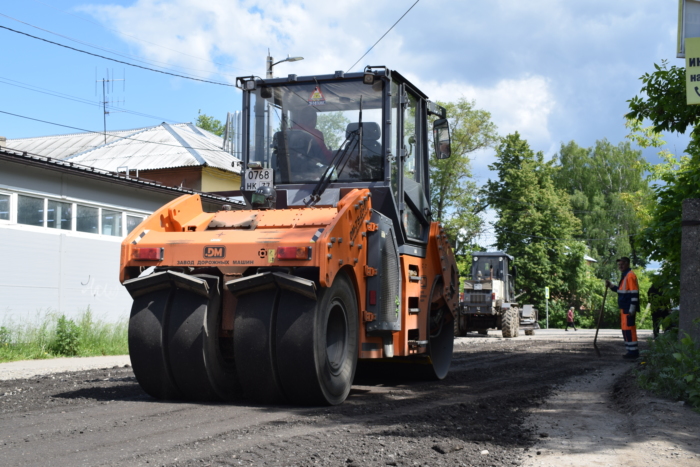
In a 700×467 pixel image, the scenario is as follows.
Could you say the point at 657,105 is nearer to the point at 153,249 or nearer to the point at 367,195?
the point at 367,195

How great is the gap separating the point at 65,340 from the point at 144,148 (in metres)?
21.9

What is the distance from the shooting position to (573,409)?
7.66 meters

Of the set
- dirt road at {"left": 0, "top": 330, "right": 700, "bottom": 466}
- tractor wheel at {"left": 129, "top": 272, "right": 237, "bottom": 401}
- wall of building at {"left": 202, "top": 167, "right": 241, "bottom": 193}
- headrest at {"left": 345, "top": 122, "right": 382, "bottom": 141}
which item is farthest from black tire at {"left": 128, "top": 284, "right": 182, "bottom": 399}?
wall of building at {"left": 202, "top": 167, "right": 241, "bottom": 193}

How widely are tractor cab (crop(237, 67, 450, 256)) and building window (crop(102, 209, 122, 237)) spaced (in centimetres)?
1016

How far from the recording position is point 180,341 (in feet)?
23.1

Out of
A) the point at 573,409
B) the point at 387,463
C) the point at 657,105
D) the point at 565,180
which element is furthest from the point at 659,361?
the point at 565,180

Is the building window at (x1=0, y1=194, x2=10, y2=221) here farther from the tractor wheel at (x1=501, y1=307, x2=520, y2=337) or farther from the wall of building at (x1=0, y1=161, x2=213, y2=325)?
the tractor wheel at (x1=501, y1=307, x2=520, y2=337)

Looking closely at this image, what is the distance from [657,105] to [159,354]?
7693mm

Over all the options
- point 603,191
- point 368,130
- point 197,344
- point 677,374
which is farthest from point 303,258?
point 603,191

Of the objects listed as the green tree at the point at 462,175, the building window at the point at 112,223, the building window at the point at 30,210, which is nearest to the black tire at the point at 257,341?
the building window at the point at 30,210

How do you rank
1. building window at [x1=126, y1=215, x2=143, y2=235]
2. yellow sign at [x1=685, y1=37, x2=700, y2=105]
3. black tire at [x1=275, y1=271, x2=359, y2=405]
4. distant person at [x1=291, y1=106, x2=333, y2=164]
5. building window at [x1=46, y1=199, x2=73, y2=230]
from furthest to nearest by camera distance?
building window at [x1=126, y1=215, x2=143, y2=235] < building window at [x1=46, y1=199, x2=73, y2=230] < distant person at [x1=291, y1=106, x2=333, y2=164] < yellow sign at [x1=685, y1=37, x2=700, y2=105] < black tire at [x1=275, y1=271, x2=359, y2=405]

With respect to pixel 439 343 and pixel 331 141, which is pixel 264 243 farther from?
pixel 439 343

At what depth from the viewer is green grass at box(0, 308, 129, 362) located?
14.8 m

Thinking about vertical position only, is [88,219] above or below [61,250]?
above
